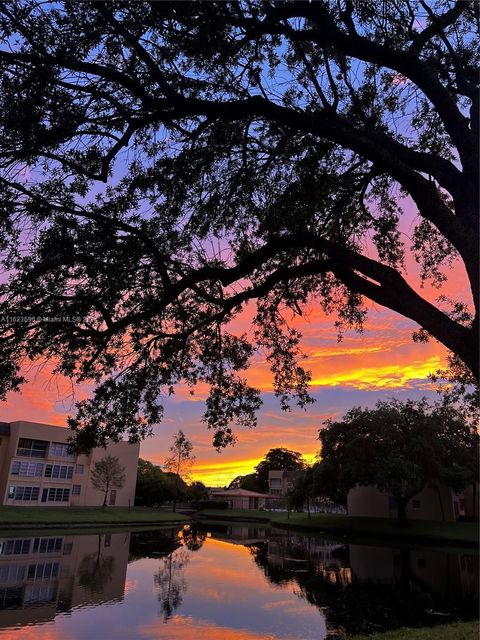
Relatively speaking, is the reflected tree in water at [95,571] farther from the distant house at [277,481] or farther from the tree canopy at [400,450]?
the distant house at [277,481]

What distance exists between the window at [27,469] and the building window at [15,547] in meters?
25.1

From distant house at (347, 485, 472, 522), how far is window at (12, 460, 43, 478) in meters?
32.4

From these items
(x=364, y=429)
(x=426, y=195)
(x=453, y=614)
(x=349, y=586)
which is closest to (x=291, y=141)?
(x=426, y=195)

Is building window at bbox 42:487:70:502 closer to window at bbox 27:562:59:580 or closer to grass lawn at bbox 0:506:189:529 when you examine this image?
grass lawn at bbox 0:506:189:529

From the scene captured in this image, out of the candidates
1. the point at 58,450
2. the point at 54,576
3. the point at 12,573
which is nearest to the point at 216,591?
the point at 54,576

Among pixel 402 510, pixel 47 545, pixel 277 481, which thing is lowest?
pixel 47 545

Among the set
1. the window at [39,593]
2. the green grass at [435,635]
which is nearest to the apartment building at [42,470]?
the window at [39,593]

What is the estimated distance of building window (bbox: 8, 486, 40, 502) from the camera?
4829 centimetres

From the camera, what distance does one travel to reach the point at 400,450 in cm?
3591

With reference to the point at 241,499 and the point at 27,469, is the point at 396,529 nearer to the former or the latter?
the point at 27,469

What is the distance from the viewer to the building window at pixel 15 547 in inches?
837

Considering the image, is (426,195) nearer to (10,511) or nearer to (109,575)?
(109,575)

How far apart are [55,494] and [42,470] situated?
324 centimetres

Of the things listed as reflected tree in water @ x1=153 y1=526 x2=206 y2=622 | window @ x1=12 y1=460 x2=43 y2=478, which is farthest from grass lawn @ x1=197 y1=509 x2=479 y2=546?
window @ x1=12 y1=460 x2=43 y2=478
